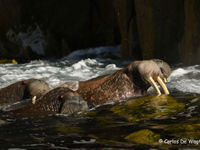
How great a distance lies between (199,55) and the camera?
33.7 feet

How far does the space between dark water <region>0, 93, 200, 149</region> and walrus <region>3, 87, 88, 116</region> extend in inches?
7.3

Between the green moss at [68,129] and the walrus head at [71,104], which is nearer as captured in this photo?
the green moss at [68,129]

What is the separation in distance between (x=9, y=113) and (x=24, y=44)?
1452 centimetres

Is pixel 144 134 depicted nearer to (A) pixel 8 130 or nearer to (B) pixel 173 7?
(A) pixel 8 130

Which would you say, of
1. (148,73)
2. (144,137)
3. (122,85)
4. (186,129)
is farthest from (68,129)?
(122,85)

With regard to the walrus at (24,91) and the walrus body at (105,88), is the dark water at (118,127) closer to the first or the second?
the walrus body at (105,88)

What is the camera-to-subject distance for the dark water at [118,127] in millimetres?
3387

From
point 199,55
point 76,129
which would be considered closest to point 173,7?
point 199,55

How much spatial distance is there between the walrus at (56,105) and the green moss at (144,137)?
5.45 feet

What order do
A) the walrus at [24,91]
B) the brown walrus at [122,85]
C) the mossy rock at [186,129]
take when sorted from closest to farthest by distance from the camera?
the mossy rock at [186,129] → the brown walrus at [122,85] → the walrus at [24,91]

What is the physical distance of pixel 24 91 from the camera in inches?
249

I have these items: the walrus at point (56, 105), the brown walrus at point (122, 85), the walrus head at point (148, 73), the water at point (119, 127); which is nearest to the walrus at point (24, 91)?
the walrus at point (56, 105)

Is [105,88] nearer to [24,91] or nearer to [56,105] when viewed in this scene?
[56,105]

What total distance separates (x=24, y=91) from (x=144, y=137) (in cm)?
322
